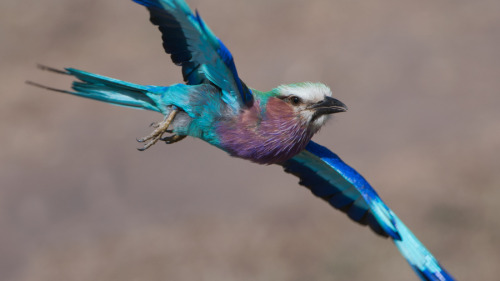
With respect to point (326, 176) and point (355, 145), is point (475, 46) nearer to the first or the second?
point (355, 145)

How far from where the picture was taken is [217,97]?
4.69m

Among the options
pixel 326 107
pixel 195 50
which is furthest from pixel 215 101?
pixel 326 107

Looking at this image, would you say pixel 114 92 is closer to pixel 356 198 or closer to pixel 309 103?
pixel 309 103

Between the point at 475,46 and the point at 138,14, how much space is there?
282 inches

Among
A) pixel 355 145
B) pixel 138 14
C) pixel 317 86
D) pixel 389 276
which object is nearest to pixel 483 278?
pixel 389 276

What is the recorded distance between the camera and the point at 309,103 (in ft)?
15.5

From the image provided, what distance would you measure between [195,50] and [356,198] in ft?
6.44

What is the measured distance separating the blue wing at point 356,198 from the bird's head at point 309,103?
2.89ft

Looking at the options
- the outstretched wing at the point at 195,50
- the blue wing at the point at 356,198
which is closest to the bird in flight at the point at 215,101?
the outstretched wing at the point at 195,50

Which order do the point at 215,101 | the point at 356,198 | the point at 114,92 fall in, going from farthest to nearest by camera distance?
the point at 356,198
the point at 114,92
the point at 215,101

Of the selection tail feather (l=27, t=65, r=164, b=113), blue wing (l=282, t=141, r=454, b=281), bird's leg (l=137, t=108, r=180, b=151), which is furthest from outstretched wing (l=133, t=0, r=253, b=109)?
blue wing (l=282, t=141, r=454, b=281)

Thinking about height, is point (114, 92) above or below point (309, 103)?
below

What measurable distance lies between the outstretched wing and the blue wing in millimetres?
1192

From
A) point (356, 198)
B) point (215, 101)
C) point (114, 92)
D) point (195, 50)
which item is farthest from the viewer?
point (356, 198)
